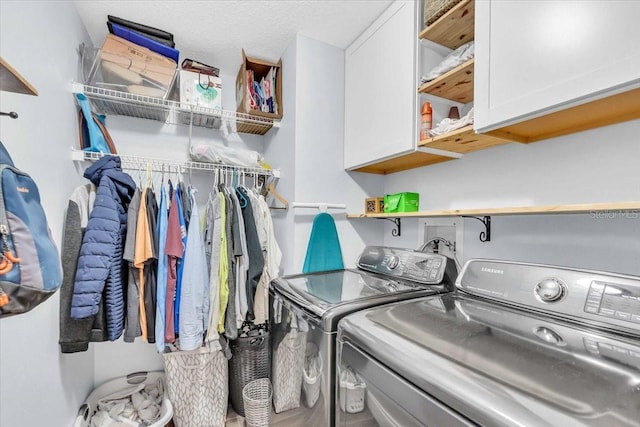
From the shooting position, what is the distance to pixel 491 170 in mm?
1466

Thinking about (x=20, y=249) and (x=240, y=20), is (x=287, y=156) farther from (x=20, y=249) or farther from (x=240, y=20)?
(x=20, y=249)

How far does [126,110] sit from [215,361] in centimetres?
174

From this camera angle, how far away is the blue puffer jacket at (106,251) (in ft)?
4.31

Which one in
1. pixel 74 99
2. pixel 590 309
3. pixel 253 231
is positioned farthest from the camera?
pixel 253 231

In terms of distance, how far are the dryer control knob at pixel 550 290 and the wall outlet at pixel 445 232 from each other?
0.59 m

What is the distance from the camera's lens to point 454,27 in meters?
1.36

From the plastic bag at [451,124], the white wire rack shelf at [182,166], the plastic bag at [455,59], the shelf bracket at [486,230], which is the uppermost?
the plastic bag at [455,59]

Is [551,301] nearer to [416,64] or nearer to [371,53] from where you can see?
[416,64]

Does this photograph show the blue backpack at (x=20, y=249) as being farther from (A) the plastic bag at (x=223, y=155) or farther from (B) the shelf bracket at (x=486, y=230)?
(B) the shelf bracket at (x=486, y=230)

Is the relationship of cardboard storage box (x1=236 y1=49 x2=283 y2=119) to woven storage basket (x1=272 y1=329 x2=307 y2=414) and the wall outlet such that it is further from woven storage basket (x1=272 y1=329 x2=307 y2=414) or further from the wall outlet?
woven storage basket (x1=272 y1=329 x2=307 y2=414)

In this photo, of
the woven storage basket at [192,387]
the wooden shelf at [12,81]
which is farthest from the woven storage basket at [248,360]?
the wooden shelf at [12,81]

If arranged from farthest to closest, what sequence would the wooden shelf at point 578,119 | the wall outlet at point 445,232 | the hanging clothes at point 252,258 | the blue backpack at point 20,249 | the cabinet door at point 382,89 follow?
the hanging clothes at point 252,258 < the wall outlet at point 445,232 < the cabinet door at point 382,89 < the wooden shelf at point 578,119 < the blue backpack at point 20,249

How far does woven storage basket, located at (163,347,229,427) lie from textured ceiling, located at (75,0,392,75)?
6.47 feet

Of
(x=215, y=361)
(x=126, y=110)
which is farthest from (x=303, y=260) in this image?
(x=126, y=110)
